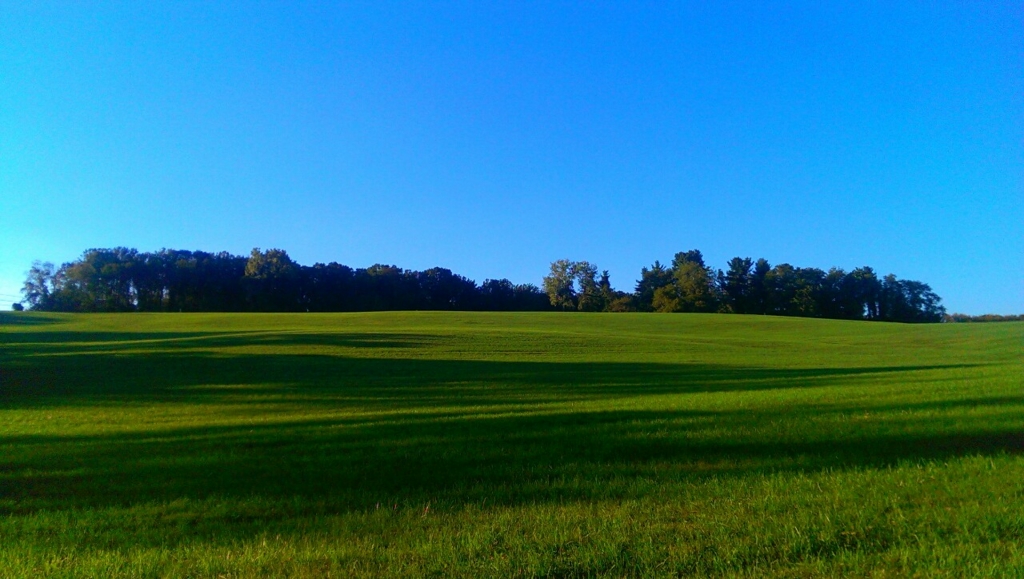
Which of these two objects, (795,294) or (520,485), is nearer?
(520,485)

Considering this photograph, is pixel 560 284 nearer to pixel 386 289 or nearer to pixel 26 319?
pixel 386 289

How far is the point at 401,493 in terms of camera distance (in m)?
7.06

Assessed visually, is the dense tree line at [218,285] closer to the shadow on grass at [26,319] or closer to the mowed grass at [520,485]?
the shadow on grass at [26,319]

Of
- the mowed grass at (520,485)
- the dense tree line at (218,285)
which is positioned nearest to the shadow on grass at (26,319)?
the dense tree line at (218,285)

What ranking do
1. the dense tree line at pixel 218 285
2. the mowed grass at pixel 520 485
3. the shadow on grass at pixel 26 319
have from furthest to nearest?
the dense tree line at pixel 218 285
the shadow on grass at pixel 26 319
the mowed grass at pixel 520 485

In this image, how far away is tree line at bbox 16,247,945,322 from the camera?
9600 centimetres

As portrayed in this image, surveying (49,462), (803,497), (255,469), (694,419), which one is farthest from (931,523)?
(49,462)

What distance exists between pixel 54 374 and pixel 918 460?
89.3 ft

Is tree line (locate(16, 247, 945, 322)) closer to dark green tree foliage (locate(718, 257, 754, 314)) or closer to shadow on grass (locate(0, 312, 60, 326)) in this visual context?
dark green tree foliage (locate(718, 257, 754, 314))

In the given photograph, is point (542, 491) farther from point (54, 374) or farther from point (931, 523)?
point (54, 374)

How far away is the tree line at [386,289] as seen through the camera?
96.0 meters

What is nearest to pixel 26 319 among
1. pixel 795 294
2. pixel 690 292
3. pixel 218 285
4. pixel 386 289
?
pixel 218 285

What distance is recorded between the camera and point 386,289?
112 meters

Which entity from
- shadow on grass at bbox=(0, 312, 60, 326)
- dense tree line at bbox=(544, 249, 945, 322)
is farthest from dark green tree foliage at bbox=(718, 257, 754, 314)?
shadow on grass at bbox=(0, 312, 60, 326)
